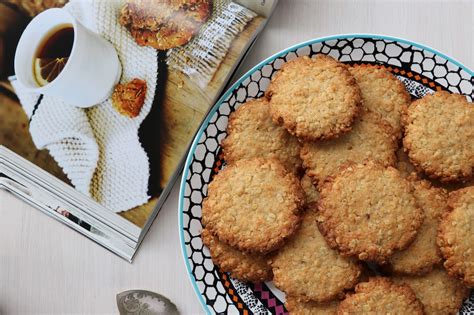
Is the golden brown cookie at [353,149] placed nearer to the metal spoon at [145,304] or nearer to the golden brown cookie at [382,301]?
the golden brown cookie at [382,301]

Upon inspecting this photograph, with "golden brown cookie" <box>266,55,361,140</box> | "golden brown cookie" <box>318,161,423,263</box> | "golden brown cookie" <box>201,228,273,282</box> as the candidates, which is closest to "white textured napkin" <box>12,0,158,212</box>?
"golden brown cookie" <box>201,228,273,282</box>

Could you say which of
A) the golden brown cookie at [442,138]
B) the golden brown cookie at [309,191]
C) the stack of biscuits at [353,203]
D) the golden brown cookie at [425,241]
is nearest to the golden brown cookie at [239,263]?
the stack of biscuits at [353,203]

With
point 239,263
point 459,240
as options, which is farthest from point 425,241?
point 239,263

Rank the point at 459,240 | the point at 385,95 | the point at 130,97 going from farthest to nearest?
the point at 130,97
the point at 385,95
the point at 459,240

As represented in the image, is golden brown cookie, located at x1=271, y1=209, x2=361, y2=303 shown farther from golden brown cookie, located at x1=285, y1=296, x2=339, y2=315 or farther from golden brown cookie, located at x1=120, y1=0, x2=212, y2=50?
golden brown cookie, located at x1=120, y1=0, x2=212, y2=50

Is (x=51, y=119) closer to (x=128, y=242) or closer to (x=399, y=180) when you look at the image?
(x=128, y=242)

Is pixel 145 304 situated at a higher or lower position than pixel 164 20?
lower

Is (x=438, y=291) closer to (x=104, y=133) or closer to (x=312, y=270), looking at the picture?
Result: (x=312, y=270)

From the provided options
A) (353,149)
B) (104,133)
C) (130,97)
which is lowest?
(104,133)
